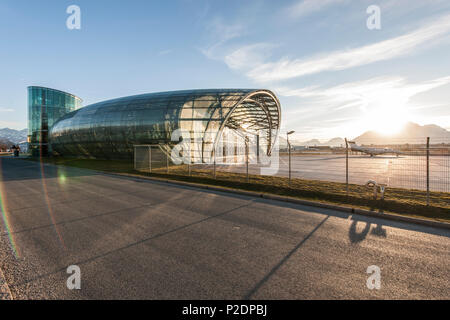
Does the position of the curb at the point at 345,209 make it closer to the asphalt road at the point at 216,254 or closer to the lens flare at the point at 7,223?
the asphalt road at the point at 216,254

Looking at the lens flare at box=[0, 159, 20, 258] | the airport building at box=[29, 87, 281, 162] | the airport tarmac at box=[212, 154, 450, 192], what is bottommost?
the lens flare at box=[0, 159, 20, 258]

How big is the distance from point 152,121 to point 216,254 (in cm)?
2949

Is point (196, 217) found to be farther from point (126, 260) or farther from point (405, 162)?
point (405, 162)

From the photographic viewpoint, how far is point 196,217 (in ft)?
20.8

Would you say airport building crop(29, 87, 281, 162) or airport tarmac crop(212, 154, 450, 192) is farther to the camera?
airport building crop(29, 87, 281, 162)

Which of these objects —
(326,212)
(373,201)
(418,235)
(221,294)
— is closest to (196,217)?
(221,294)

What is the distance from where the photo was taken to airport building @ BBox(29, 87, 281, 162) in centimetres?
2931

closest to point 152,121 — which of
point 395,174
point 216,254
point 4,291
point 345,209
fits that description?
point 395,174

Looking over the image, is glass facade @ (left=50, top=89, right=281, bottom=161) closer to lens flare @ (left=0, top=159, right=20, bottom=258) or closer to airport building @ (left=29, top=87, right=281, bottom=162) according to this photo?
airport building @ (left=29, top=87, right=281, bottom=162)

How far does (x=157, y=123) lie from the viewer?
99.1 ft
